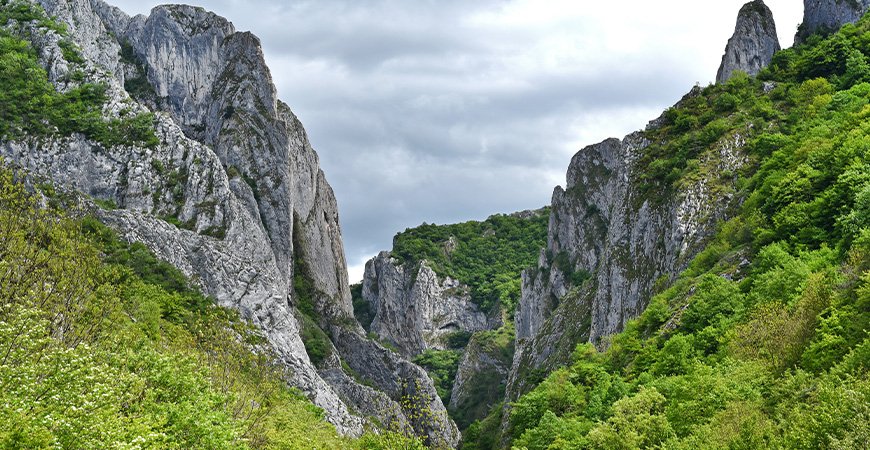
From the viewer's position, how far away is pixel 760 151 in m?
52.0

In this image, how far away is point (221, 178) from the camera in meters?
76.7

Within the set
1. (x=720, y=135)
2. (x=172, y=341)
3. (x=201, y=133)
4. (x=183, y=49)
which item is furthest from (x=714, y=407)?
(x=183, y=49)

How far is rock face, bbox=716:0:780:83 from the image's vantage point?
80938mm

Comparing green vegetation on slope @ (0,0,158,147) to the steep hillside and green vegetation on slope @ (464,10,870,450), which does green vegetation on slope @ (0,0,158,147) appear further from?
the steep hillside

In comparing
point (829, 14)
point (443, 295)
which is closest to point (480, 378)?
point (443, 295)

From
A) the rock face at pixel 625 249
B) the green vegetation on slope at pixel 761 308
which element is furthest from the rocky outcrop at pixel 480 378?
the green vegetation on slope at pixel 761 308

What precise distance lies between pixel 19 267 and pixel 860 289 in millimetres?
31828

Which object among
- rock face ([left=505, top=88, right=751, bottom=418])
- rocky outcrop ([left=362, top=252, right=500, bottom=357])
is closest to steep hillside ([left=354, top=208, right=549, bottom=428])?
rocky outcrop ([left=362, top=252, right=500, bottom=357])

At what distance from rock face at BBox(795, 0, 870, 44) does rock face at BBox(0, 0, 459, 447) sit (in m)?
65.7

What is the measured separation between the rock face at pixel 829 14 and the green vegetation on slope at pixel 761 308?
37.7 feet

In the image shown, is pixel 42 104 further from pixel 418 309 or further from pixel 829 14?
pixel 418 309

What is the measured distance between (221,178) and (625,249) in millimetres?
48099

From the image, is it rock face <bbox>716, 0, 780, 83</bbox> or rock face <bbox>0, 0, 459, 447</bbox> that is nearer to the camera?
rock face <bbox>0, 0, 459, 447</bbox>

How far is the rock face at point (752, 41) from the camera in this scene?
80938 millimetres
